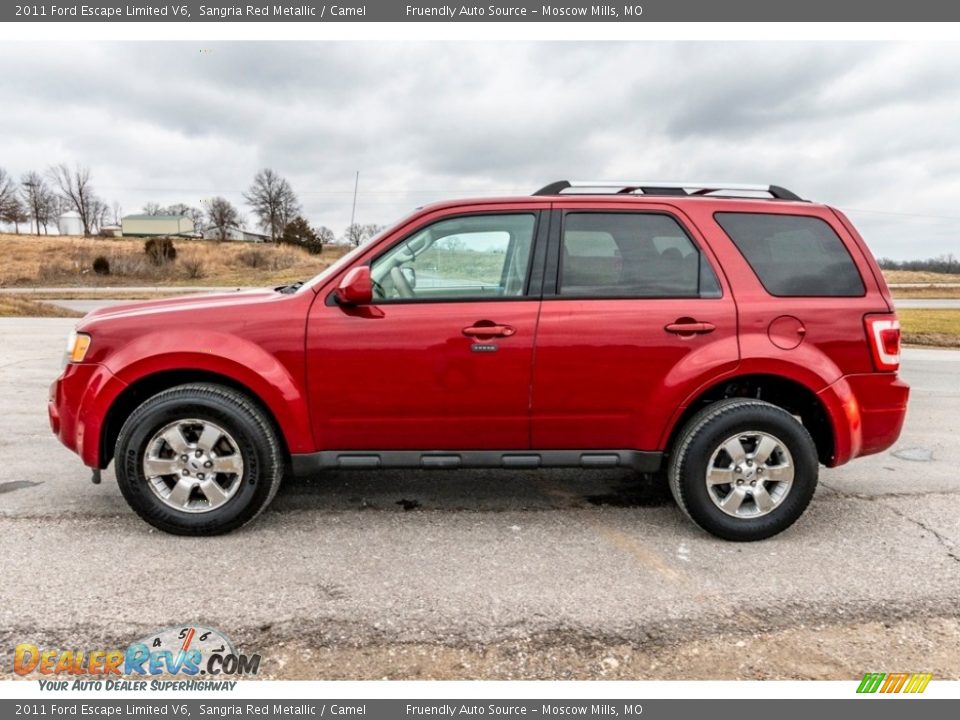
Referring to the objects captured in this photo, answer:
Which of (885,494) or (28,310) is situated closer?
(885,494)

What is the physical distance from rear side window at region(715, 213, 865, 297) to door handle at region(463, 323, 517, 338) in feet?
4.50

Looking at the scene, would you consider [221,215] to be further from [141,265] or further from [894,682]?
[894,682]

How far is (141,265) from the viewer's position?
42375 mm

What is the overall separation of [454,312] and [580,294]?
70 centimetres

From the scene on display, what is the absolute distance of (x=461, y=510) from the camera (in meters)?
3.96

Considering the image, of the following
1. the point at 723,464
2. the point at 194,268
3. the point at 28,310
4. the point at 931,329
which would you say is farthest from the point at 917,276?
the point at 723,464

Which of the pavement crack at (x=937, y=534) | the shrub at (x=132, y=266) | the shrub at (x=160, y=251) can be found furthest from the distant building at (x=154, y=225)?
the pavement crack at (x=937, y=534)

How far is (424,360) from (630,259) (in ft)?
4.23

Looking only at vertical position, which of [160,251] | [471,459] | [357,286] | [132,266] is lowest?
[471,459]

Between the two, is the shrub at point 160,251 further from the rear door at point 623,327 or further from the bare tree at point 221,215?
Answer: the rear door at point 623,327

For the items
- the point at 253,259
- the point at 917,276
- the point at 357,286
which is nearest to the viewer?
the point at 357,286

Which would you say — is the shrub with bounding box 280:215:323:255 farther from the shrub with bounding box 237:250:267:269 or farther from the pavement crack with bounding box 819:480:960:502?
the pavement crack with bounding box 819:480:960:502

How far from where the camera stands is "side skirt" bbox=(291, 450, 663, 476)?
3531mm

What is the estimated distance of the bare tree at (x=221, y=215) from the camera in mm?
71188
